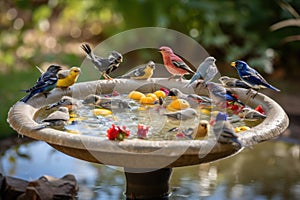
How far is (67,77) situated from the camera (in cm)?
383

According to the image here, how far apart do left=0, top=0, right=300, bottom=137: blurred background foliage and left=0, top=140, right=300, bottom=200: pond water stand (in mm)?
2041

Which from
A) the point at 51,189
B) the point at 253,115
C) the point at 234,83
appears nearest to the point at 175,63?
the point at 234,83

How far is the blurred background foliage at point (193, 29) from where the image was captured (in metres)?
7.49

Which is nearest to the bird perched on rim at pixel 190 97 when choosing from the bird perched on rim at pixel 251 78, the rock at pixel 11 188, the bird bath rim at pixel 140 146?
the bird perched on rim at pixel 251 78

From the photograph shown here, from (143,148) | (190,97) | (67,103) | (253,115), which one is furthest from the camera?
(190,97)

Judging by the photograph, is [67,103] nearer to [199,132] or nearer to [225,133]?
[199,132]

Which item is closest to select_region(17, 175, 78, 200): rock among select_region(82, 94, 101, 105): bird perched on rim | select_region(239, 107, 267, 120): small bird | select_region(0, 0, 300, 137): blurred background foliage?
select_region(82, 94, 101, 105): bird perched on rim

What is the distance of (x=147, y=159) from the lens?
3.00m

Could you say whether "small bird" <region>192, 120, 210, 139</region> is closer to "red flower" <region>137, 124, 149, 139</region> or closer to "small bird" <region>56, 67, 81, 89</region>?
"red flower" <region>137, 124, 149, 139</region>

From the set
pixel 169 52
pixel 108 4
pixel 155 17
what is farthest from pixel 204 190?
pixel 108 4

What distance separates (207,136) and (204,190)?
1164 mm

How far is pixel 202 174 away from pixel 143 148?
1.82m

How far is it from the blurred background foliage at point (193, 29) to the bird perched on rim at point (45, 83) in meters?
3.17

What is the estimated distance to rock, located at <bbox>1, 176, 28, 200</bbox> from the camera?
405 centimetres
